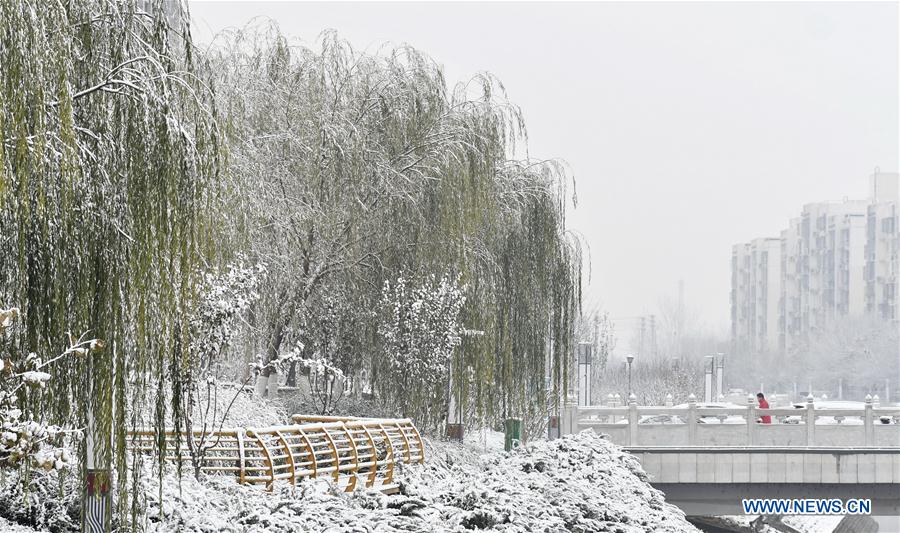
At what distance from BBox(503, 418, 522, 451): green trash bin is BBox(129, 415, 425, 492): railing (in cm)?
733

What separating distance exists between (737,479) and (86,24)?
2136 centimetres

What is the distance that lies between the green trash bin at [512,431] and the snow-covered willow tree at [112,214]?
46.7 feet

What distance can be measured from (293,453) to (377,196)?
7172 millimetres

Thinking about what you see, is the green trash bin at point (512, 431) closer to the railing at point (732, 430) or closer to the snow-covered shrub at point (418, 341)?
the snow-covered shrub at point (418, 341)

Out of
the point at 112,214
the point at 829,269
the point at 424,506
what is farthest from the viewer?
the point at 829,269

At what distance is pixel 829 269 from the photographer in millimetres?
114500

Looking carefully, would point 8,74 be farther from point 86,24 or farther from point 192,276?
point 192,276

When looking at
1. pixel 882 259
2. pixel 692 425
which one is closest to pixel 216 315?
pixel 692 425

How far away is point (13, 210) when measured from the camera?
721 centimetres

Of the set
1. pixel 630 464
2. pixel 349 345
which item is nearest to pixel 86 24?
pixel 349 345

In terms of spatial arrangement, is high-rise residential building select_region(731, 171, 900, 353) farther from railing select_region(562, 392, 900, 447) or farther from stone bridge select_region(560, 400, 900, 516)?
stone bridge select_region(560, 400, 900, 516)

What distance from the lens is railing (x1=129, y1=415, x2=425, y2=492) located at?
11.9 m

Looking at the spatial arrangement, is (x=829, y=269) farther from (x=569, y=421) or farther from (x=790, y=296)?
(x=569, y=421)

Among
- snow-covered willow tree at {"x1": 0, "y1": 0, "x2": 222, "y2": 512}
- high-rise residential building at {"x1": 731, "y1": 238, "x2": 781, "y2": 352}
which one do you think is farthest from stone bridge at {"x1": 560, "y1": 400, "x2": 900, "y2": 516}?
high-rise residential building at {"x1": 731, "y1": 238, "x2": 781, "y2": 352}
